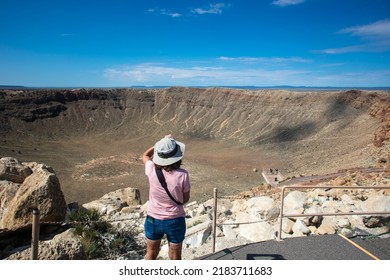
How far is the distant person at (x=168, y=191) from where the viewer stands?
3.93m

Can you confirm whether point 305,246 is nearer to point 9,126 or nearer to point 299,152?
point 299,152

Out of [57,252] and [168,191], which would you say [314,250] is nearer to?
[168,191]

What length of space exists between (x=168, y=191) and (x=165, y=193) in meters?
0.07

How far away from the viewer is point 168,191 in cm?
392

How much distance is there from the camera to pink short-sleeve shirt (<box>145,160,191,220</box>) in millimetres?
3916

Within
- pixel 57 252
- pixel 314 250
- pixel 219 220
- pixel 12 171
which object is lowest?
pixel 219 220

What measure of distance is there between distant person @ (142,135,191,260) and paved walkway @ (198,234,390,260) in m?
1.44

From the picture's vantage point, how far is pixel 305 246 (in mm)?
5652

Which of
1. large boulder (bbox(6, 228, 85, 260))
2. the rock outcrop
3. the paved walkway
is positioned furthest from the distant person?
large boulder (bbox(6, 228, 85, 260))

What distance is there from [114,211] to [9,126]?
65.7 meters

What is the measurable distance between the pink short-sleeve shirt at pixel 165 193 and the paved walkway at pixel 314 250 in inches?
63.8

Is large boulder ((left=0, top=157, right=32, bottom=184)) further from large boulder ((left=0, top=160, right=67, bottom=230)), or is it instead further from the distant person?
the distant person

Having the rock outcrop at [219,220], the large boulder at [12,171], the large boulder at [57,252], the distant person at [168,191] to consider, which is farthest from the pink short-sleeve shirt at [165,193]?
the large boulder at [12,171]

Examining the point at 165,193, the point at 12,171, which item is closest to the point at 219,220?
the point at 165,193
